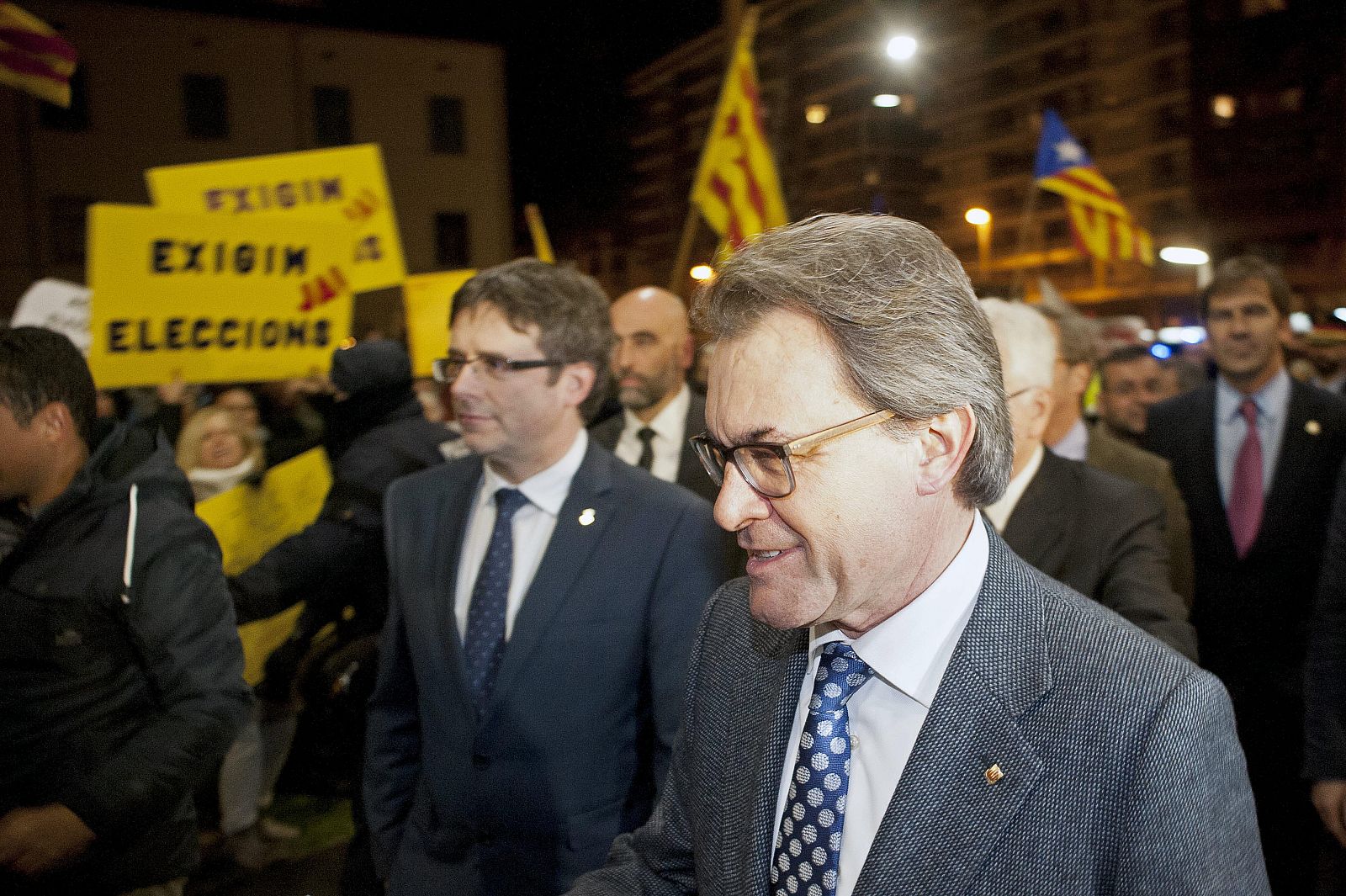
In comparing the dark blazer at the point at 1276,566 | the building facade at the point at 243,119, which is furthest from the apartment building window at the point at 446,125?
the dark blazer at the point at 1276,566

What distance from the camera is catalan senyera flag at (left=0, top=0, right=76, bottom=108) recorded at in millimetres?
4254

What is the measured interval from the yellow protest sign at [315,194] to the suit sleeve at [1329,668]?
4.21m

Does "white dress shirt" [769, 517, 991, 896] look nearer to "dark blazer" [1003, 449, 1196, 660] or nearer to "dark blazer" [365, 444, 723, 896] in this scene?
"dark blazer" [365, 444, 723, 896]

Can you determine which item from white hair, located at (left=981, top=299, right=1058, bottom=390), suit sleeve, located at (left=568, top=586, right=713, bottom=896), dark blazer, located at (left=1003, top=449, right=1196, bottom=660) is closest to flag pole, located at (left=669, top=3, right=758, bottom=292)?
white hair, located at (left=981, top=299, right=1058, bottom=390)

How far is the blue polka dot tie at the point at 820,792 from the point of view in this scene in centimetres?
146

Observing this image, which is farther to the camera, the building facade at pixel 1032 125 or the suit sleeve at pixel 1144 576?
the building facade at pixel 1032 125

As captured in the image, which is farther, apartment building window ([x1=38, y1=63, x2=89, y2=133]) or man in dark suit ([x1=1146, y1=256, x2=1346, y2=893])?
apartment building window ([x1=38, y1=63, x2=89, y2=133])

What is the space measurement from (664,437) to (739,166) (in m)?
2.06

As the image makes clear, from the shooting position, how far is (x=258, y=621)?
13.2 ft

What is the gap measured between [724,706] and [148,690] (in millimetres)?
1577

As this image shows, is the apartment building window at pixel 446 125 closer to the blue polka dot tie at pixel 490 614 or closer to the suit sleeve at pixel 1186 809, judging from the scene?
the blue polka dot tie at pixel 490 614

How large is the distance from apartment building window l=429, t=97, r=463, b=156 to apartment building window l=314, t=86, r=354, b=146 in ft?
8.85

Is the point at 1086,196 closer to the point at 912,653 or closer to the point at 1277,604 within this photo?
the point at 1277,604

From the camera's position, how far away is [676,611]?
2654mm
